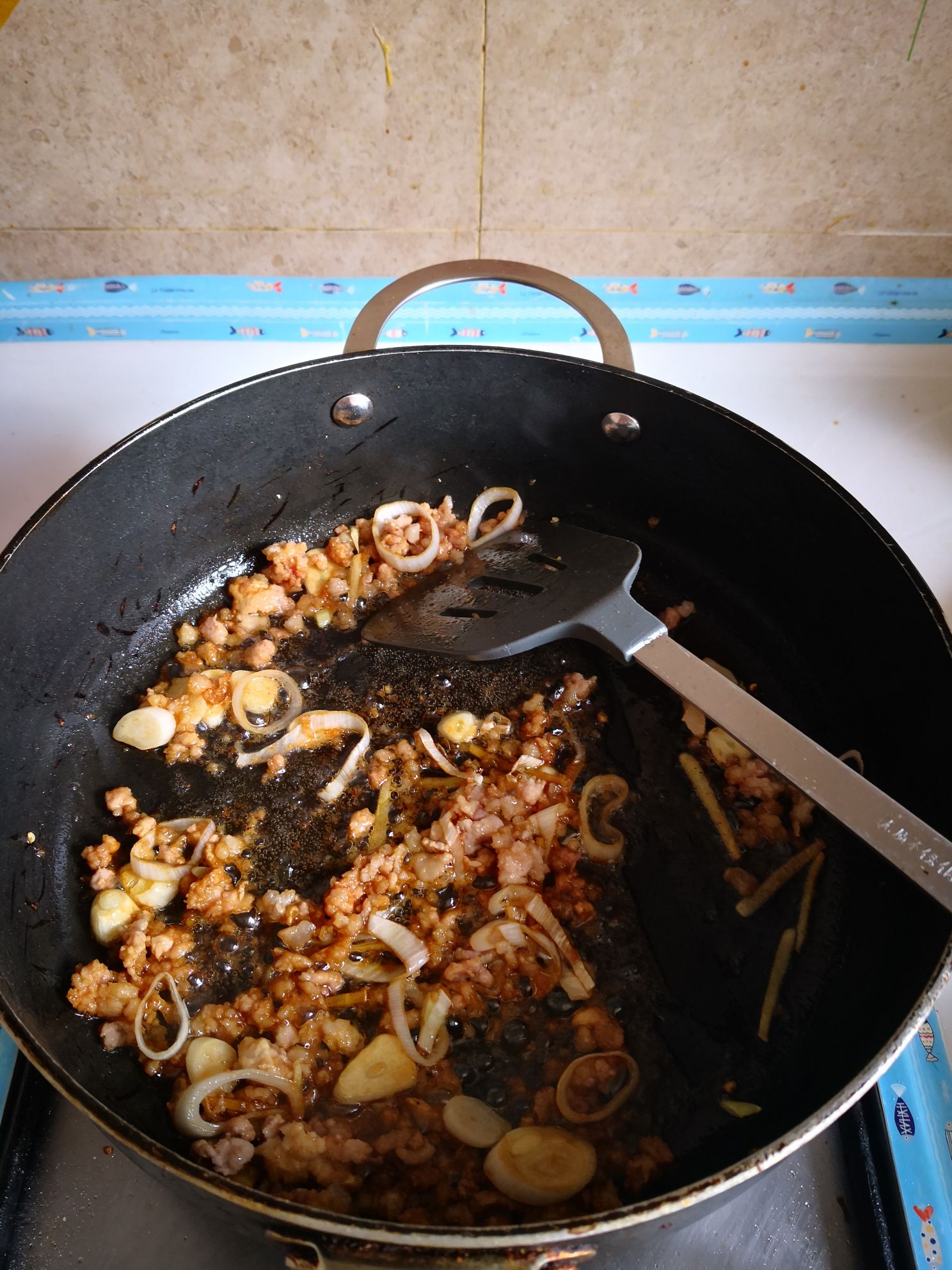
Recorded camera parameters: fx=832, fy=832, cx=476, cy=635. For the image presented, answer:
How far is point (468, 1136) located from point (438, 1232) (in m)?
0.30

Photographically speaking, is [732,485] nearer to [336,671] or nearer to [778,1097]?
[336,671]

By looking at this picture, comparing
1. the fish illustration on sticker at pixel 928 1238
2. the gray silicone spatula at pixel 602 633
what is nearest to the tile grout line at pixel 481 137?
the gray silicone spatula at pixel 602 633

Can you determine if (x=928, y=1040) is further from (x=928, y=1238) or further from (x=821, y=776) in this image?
(x=821, y=776)

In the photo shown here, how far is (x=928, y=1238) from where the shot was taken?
2.92 feet

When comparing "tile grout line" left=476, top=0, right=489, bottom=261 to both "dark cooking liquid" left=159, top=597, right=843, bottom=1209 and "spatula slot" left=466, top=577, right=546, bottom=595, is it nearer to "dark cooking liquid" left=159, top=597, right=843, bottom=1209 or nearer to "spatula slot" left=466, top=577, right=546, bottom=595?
"spatula slot" left=466, top=577, right=546, bottom=595

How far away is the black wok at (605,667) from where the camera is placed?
99 centimetres

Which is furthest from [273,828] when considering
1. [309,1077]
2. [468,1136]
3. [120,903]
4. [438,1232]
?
[438,1232]

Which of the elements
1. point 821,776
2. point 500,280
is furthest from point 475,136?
point 821,776

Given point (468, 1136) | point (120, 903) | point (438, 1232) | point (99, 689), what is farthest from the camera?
point (99, 689)

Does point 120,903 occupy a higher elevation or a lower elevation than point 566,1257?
higher

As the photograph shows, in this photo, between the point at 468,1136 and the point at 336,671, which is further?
the point at 336,671

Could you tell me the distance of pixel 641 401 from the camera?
1359mm

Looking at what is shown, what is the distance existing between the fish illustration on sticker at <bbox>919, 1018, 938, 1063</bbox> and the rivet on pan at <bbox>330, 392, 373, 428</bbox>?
3.91 ft

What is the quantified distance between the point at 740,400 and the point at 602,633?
0.78 metres
